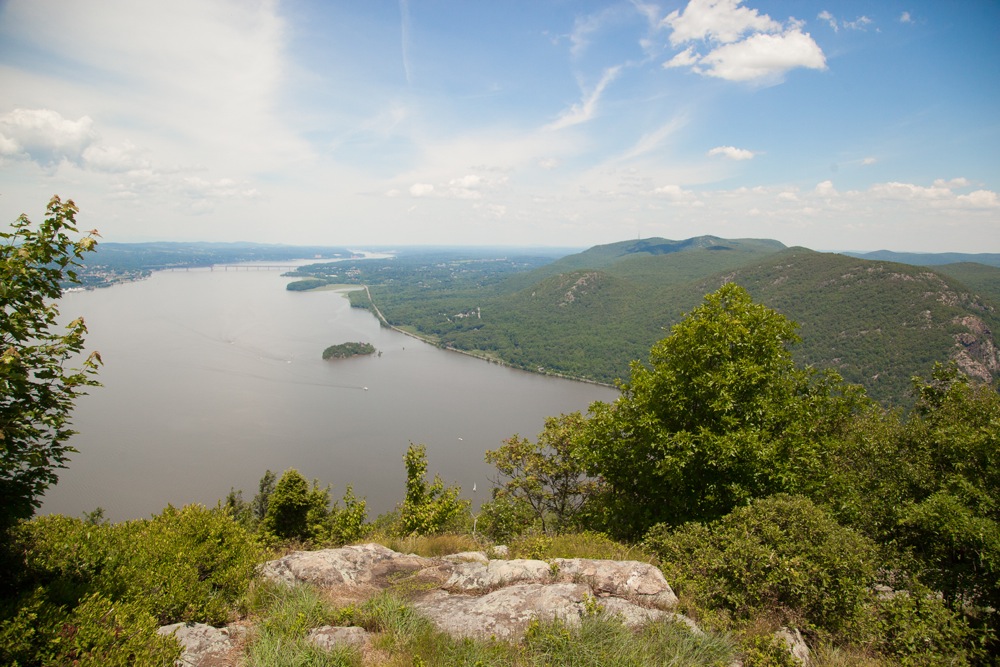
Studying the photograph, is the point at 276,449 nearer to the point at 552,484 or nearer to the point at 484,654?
the point at 552,484

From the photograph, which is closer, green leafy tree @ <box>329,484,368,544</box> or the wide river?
green leafy tree @ <box>329,484,368,544</box>

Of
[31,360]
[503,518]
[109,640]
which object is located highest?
[31,360]

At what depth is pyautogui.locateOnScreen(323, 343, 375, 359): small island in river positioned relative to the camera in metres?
78.3

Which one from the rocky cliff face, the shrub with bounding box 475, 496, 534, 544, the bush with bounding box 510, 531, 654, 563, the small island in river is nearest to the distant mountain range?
the rocky cliff face

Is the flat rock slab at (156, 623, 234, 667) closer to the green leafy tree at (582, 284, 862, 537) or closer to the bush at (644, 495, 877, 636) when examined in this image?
the bush at (644, 495, 877, 636)

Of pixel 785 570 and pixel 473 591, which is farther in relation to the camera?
pixel 473 591

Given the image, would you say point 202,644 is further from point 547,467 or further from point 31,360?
point 547,467

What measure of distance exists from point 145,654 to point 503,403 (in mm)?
59663

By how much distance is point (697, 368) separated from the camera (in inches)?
300

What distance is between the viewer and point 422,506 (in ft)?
40.8

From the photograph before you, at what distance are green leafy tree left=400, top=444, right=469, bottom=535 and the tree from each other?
8209mm

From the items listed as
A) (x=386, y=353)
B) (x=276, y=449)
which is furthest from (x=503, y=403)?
(x=386, y=353)

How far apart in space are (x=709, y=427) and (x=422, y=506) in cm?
786

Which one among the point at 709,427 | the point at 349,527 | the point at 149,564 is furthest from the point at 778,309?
the point at 149,564
